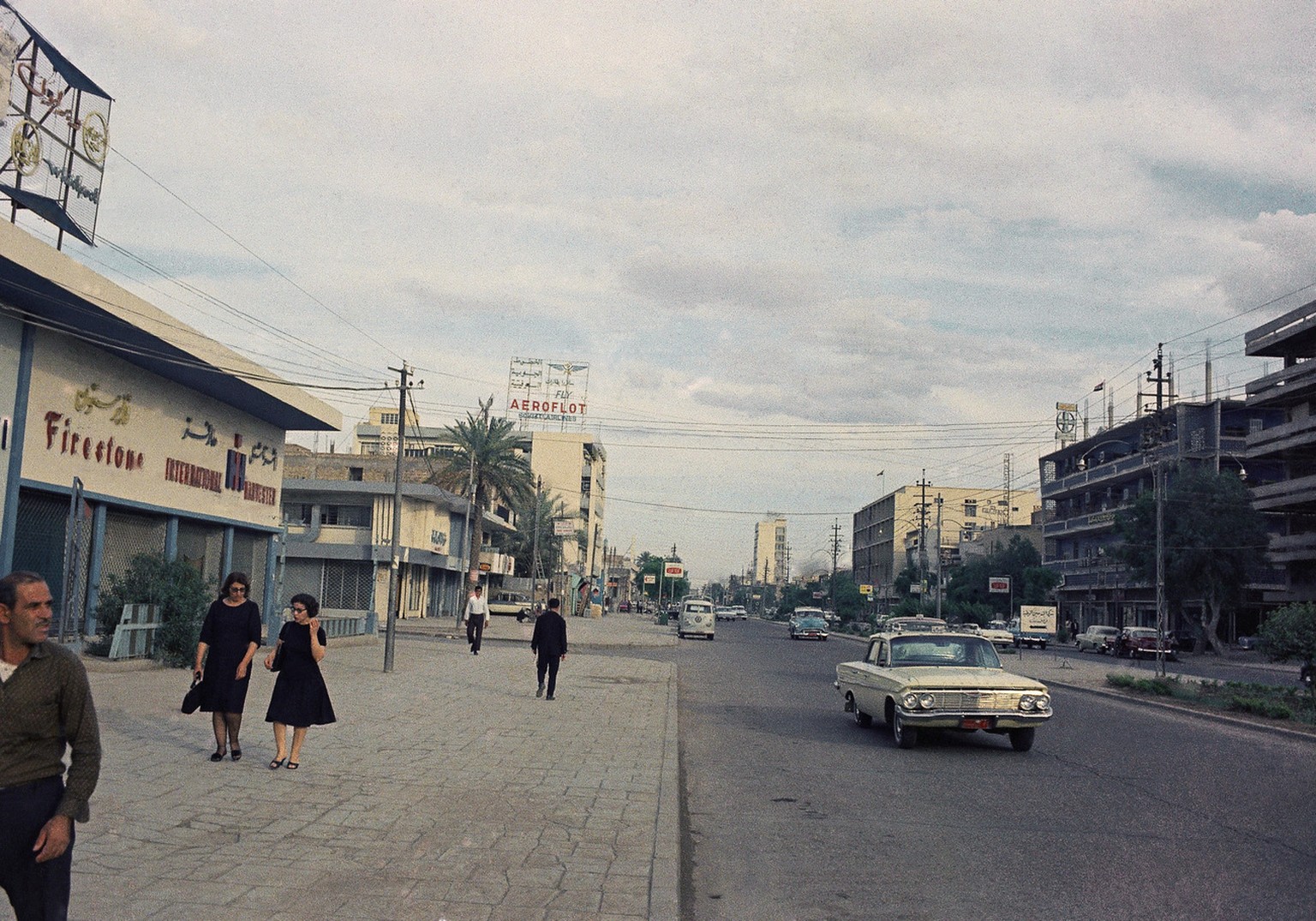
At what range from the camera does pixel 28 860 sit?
159 inches

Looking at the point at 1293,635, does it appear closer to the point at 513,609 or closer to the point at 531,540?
the point at 513,609

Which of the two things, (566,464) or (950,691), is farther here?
(566,464)

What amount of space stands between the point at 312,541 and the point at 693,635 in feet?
65.6

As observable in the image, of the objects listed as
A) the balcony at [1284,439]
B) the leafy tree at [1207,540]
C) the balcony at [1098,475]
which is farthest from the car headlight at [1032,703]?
the balcony at [1098,475]

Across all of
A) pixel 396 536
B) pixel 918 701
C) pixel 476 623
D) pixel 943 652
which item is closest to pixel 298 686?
pixel 918 701

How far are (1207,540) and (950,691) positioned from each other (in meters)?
50.4

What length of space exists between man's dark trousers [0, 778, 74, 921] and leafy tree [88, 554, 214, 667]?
16980 mm

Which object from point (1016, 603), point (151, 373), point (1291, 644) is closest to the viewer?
point (1291, 644)

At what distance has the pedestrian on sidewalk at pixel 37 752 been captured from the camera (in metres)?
3.99

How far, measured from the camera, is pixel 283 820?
7832 mm

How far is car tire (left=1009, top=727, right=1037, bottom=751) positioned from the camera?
1370 cm

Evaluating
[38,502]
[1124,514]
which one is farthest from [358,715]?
[1124,514]

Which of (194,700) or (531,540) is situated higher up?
(531,540)

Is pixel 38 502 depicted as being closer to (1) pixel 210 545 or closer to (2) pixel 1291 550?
(1) pixel 210 545
